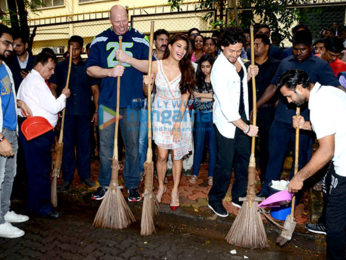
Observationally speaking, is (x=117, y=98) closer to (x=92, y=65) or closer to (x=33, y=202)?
(x=92, y=65)

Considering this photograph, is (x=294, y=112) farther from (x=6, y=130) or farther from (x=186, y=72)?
(x=6, y=130)

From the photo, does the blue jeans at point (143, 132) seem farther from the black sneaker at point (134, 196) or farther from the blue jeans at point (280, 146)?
the blue jeans at point (280, 146)

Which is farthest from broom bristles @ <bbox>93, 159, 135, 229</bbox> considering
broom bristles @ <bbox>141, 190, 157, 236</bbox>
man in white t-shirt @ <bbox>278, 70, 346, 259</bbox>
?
man in white t-shirt @ <bbox>278, 70, 346, 259</bbox>

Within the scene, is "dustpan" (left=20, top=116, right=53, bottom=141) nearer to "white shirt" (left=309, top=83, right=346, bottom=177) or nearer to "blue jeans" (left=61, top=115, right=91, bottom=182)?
"blue jeans" (left=61, top=115, right=91, bottom=182)

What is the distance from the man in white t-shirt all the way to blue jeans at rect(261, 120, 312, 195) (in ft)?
Answer: 3.48

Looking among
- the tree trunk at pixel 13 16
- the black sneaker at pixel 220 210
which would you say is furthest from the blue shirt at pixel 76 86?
the tree trunk at pixel 13 16

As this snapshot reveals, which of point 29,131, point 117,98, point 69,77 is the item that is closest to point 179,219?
point 117,98

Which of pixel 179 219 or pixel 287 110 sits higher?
pixel 287 110

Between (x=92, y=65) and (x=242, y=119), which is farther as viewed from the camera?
(x=92, y=65)

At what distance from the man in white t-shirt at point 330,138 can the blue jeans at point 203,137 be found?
2.17 metres

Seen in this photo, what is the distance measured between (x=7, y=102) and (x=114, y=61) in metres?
1.48

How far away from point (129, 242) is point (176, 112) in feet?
5.80

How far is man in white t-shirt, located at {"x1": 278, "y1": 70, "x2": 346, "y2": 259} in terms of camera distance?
8.52 ft

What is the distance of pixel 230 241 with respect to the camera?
359 centimetres
